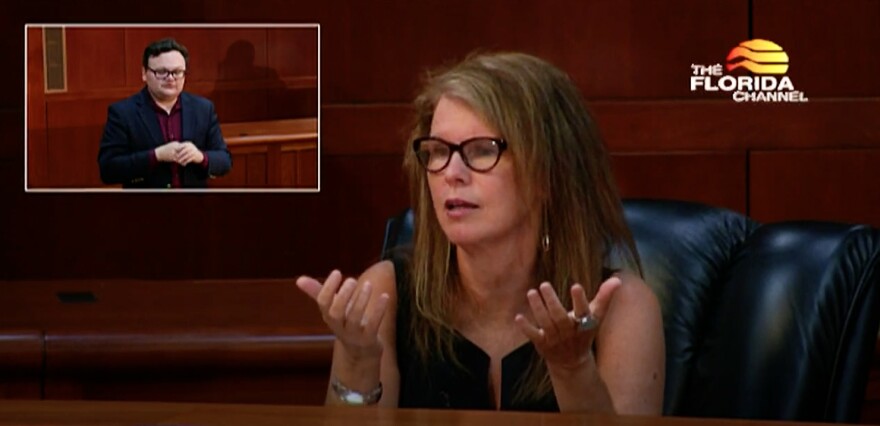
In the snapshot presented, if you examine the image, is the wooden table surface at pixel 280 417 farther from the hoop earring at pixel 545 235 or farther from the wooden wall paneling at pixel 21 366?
the wooden wall paneling at pixel 21 366

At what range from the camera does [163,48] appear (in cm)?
525

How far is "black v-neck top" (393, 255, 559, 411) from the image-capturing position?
2189mm

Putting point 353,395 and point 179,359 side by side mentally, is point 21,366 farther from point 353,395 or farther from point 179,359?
point 353,395

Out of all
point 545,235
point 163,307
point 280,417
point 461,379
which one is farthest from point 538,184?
point 163,307

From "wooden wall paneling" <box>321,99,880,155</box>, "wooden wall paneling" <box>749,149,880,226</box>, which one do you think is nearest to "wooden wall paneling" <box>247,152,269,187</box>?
"wooden wall paneling" <box>321,99,880,155</box>

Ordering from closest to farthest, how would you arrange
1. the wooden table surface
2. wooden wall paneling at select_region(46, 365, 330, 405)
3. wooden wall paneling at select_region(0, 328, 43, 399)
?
the wooden table surface → wooden wall paneling at select_region(0, 328, 43, 399) → wooden wall paneling at select_region(46, 365, 330, 405)

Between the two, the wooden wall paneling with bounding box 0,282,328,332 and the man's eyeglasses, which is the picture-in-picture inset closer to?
the man's eyeglasses

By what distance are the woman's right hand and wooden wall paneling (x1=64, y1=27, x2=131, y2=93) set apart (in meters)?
3.44

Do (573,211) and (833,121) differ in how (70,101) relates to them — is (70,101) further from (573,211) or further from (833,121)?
(573,211)

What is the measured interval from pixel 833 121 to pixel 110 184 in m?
2.40

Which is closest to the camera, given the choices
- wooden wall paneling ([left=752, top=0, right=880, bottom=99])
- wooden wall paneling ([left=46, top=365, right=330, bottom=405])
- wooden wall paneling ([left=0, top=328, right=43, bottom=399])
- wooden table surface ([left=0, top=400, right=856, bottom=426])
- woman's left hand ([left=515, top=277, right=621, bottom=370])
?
wooden table surface ([left=0, top=400, right=856, bottom=426])

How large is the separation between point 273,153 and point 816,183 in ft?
5.94

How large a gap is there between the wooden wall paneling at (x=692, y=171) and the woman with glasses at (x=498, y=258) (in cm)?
307

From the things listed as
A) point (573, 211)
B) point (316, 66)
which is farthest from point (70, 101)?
point (573, 211)
